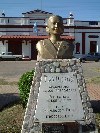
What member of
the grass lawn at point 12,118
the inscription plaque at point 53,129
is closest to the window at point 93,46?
the grass lawn at point 12,118

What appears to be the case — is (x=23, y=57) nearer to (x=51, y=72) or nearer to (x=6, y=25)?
(x=6, y=25)

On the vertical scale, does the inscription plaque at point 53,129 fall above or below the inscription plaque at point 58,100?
Result: below

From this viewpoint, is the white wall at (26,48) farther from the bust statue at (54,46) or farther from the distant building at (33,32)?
the bust statue at (54,46)

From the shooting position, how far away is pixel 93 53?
42.0 meters

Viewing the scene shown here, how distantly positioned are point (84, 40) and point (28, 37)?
6.33m

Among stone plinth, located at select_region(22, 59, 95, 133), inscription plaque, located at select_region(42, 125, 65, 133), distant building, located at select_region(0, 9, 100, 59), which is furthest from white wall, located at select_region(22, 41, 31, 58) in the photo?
inscription plaque, located at select_region(42, 125, 65, 133)

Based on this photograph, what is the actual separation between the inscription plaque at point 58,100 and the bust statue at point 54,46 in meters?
0.59

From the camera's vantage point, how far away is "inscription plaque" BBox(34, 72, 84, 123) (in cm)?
642

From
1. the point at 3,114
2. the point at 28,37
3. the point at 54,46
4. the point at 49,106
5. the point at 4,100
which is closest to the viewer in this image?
the point at 49,106

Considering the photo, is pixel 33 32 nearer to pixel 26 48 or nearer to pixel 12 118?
pixel 26 48

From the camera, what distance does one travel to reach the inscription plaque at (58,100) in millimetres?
6422

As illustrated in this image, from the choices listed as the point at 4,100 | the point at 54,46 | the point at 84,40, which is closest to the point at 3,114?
the point at 4,100

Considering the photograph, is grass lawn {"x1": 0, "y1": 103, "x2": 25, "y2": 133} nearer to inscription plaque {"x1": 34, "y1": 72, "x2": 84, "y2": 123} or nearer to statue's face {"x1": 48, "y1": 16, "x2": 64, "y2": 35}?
inscription plaque {"x1": 34, "y1": 72, "x2": 84, "y2": 123}

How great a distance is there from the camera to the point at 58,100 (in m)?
6.48
